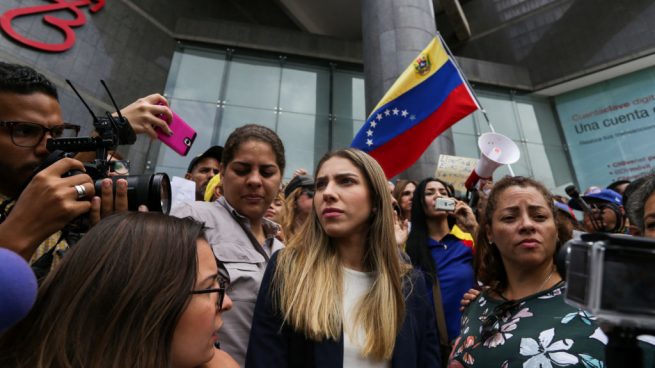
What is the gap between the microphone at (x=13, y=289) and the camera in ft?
1.72

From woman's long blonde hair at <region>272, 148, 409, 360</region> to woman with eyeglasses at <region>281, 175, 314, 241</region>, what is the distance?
116cm

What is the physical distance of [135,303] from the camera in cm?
96

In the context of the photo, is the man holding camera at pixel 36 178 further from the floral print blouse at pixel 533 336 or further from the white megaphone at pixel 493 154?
the white megaphone at pixel 493 154

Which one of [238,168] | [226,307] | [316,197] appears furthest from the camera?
[238,168]

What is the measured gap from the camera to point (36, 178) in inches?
45.3

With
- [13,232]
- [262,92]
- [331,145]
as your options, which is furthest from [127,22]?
[13,232]

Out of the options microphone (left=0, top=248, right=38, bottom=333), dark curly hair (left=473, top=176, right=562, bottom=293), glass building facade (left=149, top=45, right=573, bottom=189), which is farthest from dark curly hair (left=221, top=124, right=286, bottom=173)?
glass building facade (left=149, top=45, right=573, bottom=189)

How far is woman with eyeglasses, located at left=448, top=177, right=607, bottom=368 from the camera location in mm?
1465

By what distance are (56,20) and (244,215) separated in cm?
941

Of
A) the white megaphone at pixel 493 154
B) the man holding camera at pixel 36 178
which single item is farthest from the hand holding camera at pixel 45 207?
the white megaphone at pixel 493 154

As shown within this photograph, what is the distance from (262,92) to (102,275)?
10.5 m

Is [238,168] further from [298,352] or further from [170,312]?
[170,312]

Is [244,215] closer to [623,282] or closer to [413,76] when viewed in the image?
[623,282]

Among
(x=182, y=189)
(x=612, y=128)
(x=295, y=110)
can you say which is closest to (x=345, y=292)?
(x=182, y=189)
